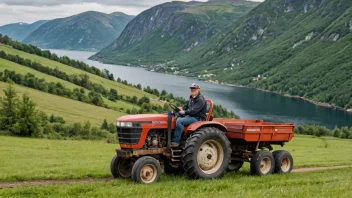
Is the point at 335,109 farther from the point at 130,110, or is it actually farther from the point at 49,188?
the point at 49,188

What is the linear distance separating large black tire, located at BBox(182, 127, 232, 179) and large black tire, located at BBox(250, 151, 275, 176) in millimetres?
1315

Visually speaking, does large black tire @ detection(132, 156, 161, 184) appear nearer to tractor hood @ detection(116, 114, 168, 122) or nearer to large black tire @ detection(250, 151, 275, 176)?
tractor hood @ detection(116, 114, 168, 122)

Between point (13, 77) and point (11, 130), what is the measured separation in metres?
52.9

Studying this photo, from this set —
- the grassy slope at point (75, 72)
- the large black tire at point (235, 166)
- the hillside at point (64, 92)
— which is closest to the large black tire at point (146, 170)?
the large black tire at point (235, 166)

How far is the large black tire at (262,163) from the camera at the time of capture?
14.4 metres

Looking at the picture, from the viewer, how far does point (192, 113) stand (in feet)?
44.1

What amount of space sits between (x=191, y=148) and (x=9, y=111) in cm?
4542

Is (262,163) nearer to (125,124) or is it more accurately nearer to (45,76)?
(125,124)

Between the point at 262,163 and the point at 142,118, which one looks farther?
the point at 262,163

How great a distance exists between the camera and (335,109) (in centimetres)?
16762

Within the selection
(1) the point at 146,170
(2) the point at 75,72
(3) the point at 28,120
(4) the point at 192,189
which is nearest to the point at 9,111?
(3) the point at 28,120

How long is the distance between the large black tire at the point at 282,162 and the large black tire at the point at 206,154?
2443 millimetres

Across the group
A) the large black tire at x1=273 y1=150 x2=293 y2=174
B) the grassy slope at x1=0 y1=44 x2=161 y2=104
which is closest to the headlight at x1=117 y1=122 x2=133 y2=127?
the large black tire at x1=273 y1=150 x2=293 y2=174

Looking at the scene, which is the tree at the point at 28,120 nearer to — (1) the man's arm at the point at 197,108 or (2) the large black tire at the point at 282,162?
(2) the large black tire at the point at 282,162
